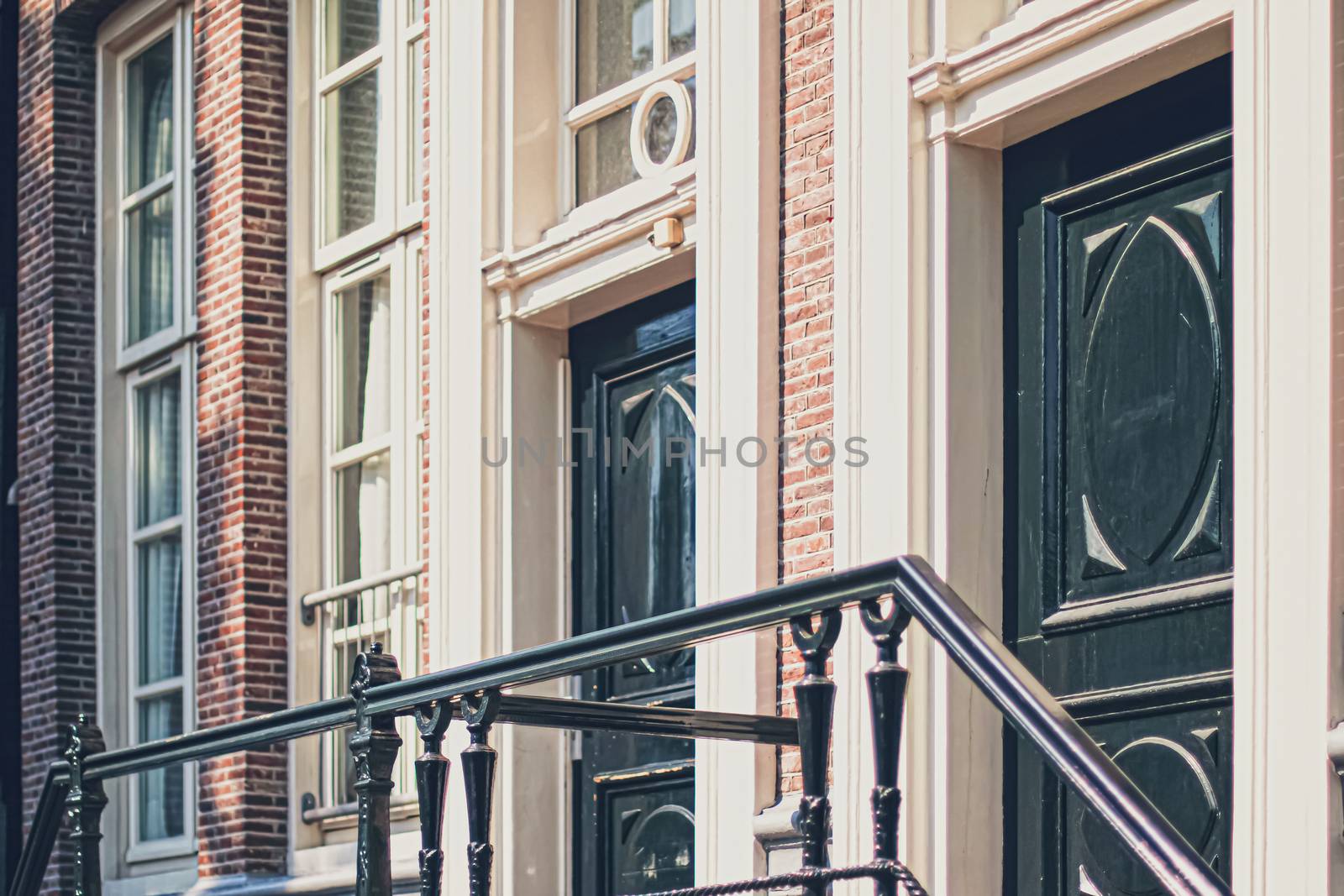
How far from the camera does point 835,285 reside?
604 centimetres

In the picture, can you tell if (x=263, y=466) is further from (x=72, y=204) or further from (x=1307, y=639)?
(x=1307, y=639)

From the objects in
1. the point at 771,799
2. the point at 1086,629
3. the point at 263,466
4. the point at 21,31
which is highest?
the point at 21,31

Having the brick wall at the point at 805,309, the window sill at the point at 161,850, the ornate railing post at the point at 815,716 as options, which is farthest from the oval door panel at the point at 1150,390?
the window sill at the point at 161,850

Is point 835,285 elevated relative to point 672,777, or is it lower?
elevated

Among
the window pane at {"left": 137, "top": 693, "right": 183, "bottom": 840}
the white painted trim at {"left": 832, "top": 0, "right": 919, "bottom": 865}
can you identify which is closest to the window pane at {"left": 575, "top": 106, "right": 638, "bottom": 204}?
the white painted trim at {"left": 832, "top": 0, "right": 919, "bottom": 865}

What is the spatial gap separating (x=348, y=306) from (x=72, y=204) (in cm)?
230

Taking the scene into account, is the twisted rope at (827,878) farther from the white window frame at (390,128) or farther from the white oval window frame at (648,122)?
the white window frame at (390,128)

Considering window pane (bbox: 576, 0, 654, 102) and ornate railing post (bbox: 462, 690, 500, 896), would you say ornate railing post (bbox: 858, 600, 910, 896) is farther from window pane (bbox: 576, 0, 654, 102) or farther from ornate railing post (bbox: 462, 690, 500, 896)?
window pane (bbox: 576, 0, 654, 102)

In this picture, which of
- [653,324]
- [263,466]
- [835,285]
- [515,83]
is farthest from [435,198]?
[835,285]

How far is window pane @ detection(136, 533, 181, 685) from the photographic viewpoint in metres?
10.1

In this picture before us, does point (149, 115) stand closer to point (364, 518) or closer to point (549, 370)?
point (364, 518)

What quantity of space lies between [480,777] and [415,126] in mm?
4992

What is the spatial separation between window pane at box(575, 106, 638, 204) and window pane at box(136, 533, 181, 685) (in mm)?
3478

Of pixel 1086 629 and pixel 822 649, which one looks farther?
pixel 1086 629
